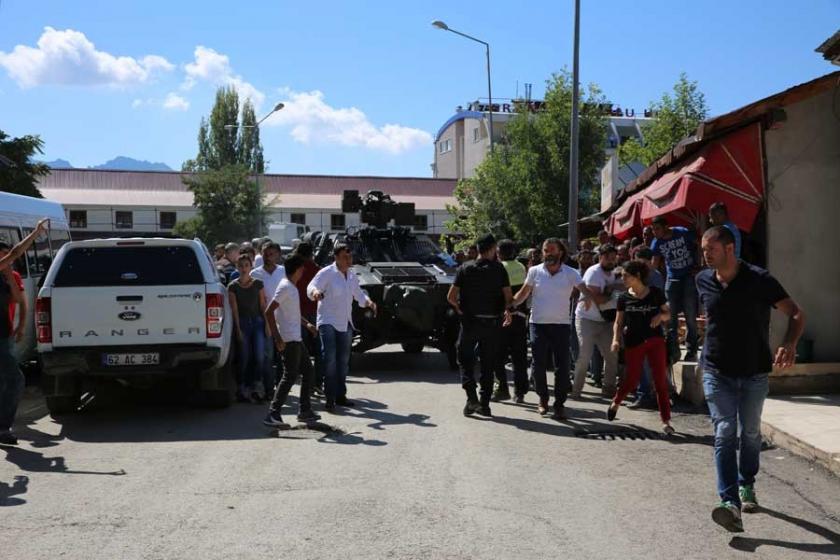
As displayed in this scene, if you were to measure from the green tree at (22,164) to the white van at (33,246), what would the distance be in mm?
20283

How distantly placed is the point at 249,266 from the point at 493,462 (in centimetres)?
462

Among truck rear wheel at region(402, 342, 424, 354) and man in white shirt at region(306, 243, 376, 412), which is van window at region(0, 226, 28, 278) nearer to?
man in white shirt at region(306, 243, 376, 412)

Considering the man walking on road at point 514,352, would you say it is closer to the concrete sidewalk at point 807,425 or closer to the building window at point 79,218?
the concrete sidewalk at point 807,425

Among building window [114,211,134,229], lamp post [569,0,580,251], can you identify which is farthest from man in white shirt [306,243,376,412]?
building window [114,211,134,229]

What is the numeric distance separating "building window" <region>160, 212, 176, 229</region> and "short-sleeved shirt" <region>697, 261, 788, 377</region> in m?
60.6

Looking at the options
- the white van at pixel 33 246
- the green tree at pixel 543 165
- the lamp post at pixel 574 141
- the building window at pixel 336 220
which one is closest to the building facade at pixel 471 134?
the building window at pixel 336 220

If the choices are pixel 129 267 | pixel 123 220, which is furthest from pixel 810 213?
pixel 123 220

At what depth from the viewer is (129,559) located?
16.1 ft

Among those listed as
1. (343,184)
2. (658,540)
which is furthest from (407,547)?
(343,184)

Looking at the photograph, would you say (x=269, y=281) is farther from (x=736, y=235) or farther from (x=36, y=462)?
(x=736, y=235)

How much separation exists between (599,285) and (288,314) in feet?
12.5

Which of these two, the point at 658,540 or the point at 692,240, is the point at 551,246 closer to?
the point at 692,240

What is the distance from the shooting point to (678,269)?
11312mm

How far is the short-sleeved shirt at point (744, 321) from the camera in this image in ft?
18.6
